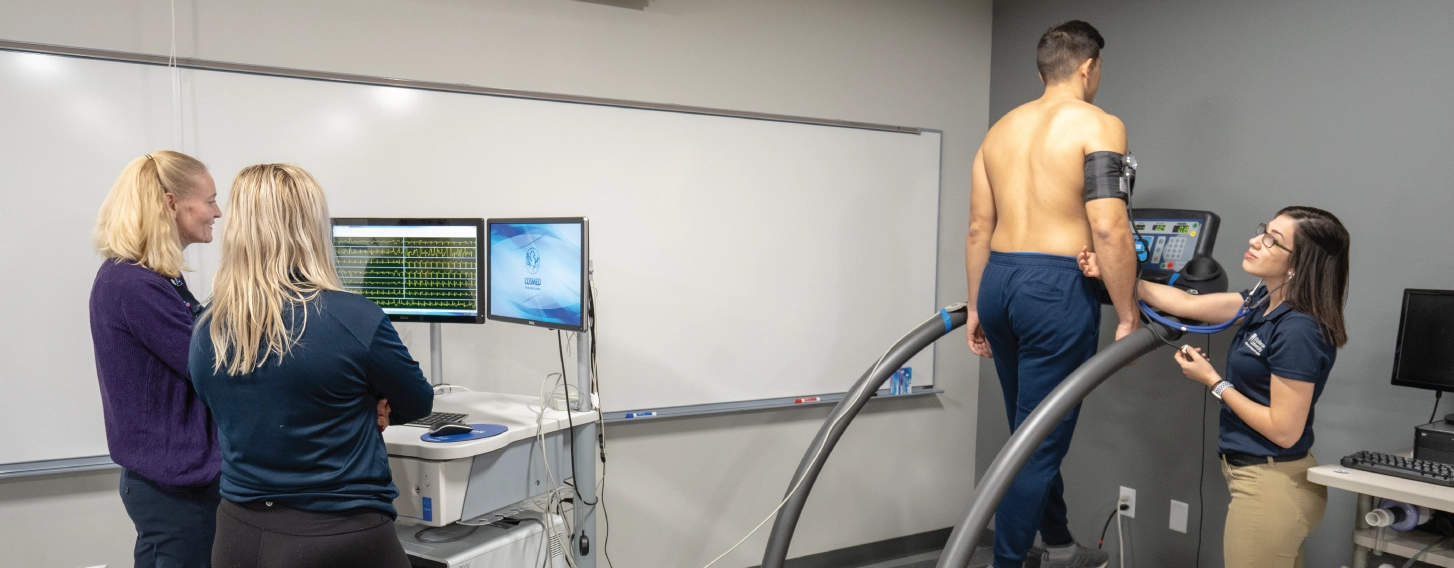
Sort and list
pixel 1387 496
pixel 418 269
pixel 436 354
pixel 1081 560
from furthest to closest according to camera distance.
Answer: pixel 1081 560 → pixel 436 354 → pixel 418 269 → pixel 1387 496

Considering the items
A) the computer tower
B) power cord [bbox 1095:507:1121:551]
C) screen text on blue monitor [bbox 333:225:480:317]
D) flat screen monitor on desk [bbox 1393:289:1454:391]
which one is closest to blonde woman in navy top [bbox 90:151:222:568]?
the computer tower

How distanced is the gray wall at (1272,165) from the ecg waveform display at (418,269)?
2.48 metres

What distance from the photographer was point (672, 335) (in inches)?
123

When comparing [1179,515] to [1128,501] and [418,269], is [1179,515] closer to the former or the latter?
[1128,501]

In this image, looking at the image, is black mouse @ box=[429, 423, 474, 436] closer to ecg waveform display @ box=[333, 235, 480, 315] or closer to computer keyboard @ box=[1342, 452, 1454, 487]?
ecg waveform display @ box=[333, 235, 480, 315]

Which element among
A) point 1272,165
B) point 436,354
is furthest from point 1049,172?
point 436,354

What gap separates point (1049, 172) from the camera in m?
2.28

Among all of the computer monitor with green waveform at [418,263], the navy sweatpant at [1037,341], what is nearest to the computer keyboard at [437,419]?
the computer monitor with green waveform at [418,263]

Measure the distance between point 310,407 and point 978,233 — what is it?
6.22ft

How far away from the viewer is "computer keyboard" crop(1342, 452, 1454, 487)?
1989 millimetres

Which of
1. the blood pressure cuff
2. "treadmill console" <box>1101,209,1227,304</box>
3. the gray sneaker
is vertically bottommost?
the gray sneaker

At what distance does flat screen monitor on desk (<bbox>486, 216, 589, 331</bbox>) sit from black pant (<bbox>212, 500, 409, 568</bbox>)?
788mm

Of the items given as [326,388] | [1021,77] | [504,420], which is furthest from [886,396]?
[326,388]

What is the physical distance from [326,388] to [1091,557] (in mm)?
2325
